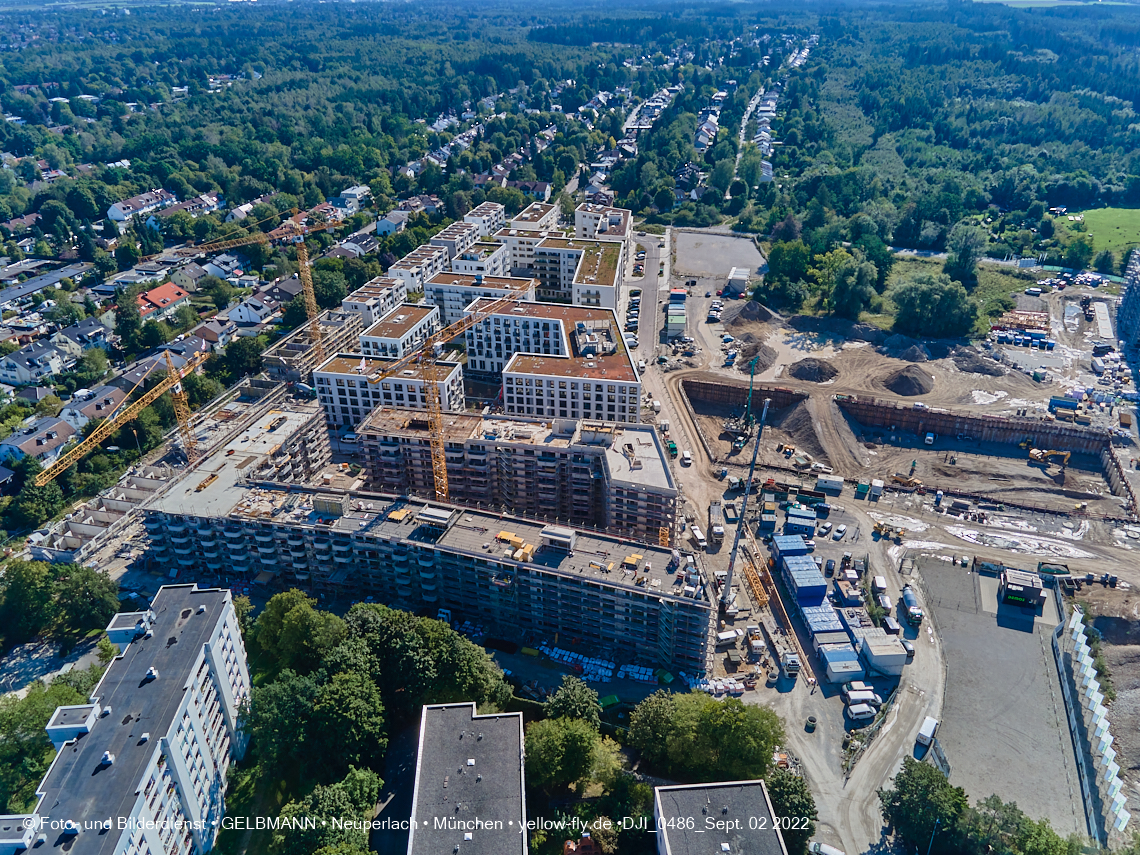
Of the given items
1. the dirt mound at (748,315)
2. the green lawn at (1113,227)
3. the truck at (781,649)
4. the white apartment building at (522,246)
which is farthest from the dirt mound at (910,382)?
the green lawn at (1113,227)

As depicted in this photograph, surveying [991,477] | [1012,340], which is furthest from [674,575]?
[1012,340]

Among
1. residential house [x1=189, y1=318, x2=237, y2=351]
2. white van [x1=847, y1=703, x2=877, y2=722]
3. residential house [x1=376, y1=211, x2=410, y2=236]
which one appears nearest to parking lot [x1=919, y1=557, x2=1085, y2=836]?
white van [x1=847, y1=703, x2=877, y2=722]

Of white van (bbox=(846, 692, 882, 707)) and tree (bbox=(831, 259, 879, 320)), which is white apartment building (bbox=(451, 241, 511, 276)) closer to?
tree (bbox=(831, 259, 879, 320))

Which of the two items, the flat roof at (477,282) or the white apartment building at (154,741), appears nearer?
the white apartment building at (154,741)

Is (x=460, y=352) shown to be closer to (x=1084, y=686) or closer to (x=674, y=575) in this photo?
(x=674, y=575)

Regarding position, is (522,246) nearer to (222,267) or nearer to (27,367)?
(222,267)

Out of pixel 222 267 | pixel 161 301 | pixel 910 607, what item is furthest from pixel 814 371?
pixel 222 267

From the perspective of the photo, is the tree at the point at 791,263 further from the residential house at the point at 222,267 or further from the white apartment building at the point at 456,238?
the residential house at the point at 222,267

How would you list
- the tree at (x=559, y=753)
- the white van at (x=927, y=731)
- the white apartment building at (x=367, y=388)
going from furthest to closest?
1. the white apartment building at (x=367, y=388)
2. the white van at (x=927, y=731)
3. the tree at (x=559, y=753)
